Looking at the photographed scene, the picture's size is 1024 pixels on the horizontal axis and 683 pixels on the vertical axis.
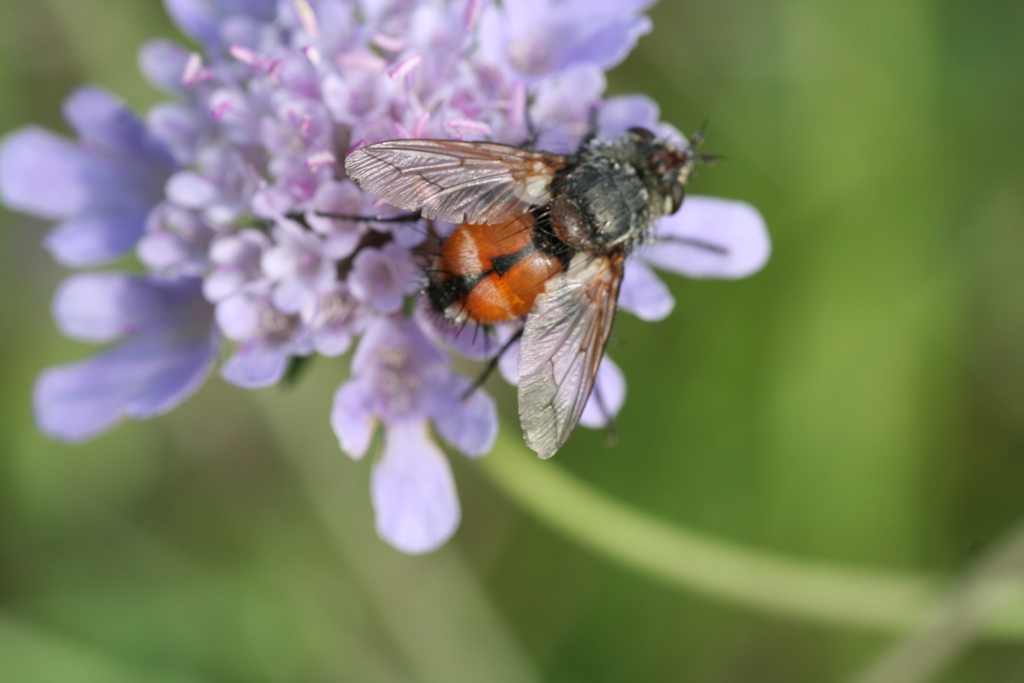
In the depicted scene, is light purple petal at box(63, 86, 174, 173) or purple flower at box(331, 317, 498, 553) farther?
light purple petal at box(63, 86, 174, 173)

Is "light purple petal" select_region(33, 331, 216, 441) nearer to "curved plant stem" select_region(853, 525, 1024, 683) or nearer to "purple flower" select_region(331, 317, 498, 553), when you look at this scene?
"purple flower" select_region(331, 317, 498, 553)

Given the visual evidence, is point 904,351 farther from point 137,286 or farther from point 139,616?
point 139,616

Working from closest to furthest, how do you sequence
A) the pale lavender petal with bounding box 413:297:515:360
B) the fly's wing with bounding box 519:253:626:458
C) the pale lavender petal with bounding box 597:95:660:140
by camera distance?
the fly's wing with bounding box 519:253:626:458
the pale lavender petal with bounding box 413:297:515:360
the pale lavender petal with bounding box 597:95:660:140

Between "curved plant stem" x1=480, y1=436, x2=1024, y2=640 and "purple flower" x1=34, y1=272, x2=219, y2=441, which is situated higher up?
"curved plant stem" x1=480, y1=436, x2=1024, y2=640

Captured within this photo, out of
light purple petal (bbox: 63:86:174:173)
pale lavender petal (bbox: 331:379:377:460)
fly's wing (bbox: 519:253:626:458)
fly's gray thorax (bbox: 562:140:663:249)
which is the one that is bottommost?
pale lavender petal (bbox: 331:379:377:460)

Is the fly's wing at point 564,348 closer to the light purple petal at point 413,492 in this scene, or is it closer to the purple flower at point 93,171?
the light purple petal at point 413,492

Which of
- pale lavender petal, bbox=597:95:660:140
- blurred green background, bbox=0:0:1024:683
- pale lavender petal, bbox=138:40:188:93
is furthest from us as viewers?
blurred green background, bbox=0:0:1024:683

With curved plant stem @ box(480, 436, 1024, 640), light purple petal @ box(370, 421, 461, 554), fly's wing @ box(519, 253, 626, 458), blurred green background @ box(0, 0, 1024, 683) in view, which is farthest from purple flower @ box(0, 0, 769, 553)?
blurred green background @ box(0, 0, 1024, 683)

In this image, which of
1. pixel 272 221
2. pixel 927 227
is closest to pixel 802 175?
pixel 927 227
